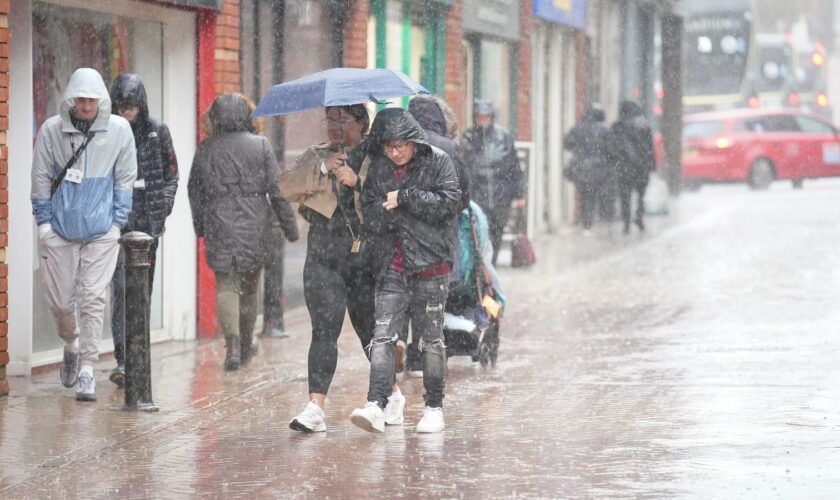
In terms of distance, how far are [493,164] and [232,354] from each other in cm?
508

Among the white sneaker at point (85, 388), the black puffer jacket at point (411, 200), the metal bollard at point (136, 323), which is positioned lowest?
the white sneaker at point (85, 388)

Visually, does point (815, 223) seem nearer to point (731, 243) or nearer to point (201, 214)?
point (731, 243)

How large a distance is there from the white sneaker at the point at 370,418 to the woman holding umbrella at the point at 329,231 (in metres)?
0.33

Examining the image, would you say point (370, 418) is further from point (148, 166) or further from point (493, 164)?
point (493, 164)

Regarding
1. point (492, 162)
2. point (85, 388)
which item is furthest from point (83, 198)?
point (492, 162)

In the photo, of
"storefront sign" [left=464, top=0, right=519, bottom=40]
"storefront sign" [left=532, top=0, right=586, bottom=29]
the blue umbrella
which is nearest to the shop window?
the blue umbrella

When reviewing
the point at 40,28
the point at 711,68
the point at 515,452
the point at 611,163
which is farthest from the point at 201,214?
the point at 711,68

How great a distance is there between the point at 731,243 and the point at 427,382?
13.3 m

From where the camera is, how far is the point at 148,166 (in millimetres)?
10086

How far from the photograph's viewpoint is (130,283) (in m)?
9.14

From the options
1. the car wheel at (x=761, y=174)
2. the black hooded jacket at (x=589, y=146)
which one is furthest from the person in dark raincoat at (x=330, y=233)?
the car wheel at (x=761, y=174)

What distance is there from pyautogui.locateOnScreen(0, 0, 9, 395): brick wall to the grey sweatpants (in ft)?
1.06

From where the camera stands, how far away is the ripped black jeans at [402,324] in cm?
823

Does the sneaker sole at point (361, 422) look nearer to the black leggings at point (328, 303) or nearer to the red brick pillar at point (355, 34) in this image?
the black leggings at point (328, 303)
